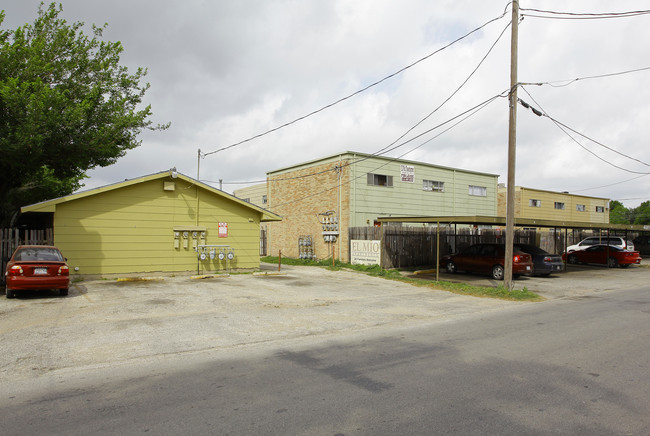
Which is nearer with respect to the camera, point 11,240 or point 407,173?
point 11,240

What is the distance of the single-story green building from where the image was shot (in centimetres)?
1611

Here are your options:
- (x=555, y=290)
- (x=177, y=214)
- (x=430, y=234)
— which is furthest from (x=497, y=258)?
(x=177, y=214)

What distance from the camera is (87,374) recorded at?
5.75 meters

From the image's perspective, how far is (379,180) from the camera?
26797 millimetres

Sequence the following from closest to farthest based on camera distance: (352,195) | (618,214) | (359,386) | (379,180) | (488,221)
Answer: (359,386) < (488,221) < (352,195) < (379,180) < (618,214)

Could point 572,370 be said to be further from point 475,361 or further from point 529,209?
point 529,209

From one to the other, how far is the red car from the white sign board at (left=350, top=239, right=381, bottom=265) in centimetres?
1437

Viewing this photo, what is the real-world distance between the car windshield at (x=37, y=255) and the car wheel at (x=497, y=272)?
52.7ft

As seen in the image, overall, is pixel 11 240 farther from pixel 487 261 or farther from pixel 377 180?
pixel 377 180

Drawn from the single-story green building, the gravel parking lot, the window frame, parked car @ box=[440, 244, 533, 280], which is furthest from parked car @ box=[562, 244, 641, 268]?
the single-story green building

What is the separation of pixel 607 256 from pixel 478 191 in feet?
32.0

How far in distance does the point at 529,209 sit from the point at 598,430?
1517 inches

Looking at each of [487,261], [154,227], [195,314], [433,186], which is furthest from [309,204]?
[195,314]

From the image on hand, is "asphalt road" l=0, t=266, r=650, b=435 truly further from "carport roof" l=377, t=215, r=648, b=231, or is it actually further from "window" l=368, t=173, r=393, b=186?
"window" l=368, t=173, r=393, b=186
